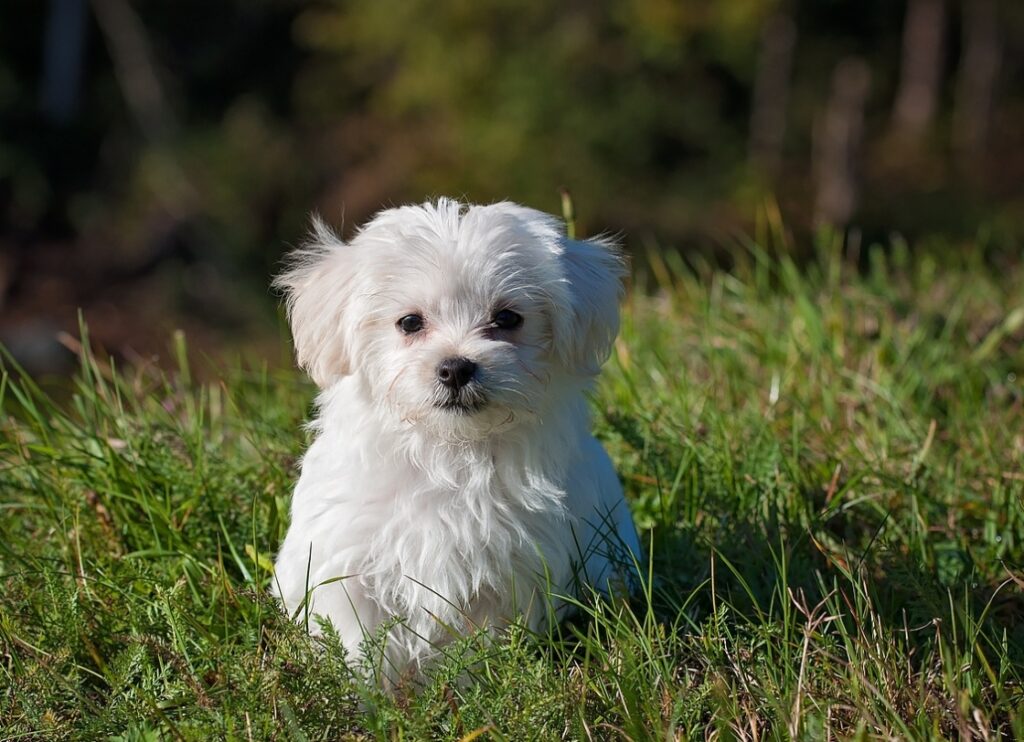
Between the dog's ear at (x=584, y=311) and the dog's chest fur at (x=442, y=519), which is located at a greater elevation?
the dog's ear at (x=584, y=311)

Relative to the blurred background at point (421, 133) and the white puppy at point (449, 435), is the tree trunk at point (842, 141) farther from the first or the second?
the white puppy at point (449, 435)

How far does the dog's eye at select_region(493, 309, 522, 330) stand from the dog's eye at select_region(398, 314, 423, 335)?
0.69 ft

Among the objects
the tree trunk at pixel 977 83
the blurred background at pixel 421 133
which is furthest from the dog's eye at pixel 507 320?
the tree trunk at pixel 977 83

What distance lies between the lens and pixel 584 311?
329 centimetres

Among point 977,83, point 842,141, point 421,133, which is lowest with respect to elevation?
point 842,141

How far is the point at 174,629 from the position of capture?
3018 millimetres

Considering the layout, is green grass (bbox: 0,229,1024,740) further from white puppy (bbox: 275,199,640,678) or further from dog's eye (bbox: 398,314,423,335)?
dog's eye (bbox: 398,314,423,335)

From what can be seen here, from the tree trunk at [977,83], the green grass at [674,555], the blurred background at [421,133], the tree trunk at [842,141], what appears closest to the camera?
the green grass at [674,555]

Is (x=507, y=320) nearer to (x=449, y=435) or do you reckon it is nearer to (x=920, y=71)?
(x=449, y=435)

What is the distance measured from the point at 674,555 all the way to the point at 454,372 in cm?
106

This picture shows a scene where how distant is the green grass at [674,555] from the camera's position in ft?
9.27

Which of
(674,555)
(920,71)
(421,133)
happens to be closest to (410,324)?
(674,555)

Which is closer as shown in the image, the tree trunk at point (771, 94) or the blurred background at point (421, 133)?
the blurred background at point (421, 133)

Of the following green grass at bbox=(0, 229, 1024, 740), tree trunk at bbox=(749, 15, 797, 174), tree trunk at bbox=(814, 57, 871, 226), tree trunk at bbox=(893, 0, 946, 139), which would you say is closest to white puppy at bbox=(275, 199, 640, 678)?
green grass at bbox=(0, 229, 1024, 740)
